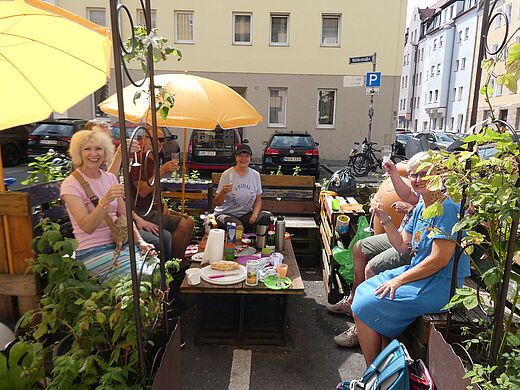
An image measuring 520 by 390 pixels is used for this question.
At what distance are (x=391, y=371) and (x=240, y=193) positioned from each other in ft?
9.45

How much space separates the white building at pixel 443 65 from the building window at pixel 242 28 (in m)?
23.7

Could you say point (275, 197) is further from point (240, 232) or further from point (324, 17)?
point (324, 17)

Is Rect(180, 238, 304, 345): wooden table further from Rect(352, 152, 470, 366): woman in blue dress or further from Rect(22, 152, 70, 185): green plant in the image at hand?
Rect(22, 152, 70, 185): green plant

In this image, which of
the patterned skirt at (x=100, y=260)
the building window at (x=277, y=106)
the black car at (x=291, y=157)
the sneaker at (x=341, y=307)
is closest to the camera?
the patterned skirt at (x=100, y=260)

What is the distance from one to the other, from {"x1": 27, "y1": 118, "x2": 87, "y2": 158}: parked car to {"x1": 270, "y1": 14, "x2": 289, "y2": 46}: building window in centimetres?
958

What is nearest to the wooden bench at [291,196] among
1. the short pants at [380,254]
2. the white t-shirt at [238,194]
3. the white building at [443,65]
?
the white t-shirt at [238,194]

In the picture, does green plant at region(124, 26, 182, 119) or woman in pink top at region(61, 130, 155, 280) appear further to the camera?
woman in pink top at region(61, 130, 155, 280)

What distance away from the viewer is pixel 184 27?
16922mm

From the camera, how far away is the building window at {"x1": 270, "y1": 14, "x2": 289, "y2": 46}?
16984mm

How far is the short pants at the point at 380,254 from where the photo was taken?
123 inches

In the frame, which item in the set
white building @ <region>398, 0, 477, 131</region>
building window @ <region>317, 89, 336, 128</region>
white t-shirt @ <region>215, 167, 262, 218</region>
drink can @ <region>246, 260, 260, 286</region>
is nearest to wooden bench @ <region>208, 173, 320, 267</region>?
white t-shirt @ <region>215, 167, 262, 218</region>

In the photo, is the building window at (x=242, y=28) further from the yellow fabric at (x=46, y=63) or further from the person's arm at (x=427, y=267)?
the person's arm at (x=427, y=267)

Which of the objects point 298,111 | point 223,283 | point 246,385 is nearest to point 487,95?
point 223,283

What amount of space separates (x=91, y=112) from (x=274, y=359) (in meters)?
16.8
